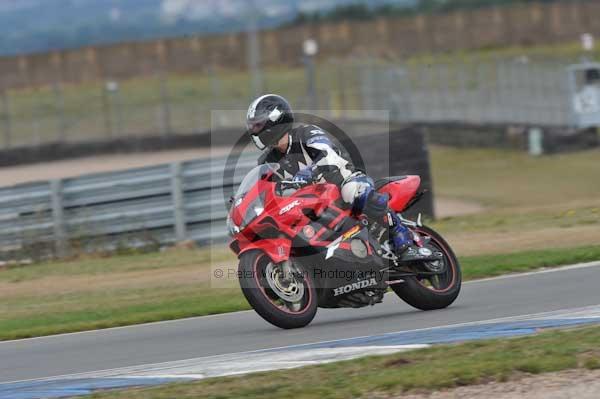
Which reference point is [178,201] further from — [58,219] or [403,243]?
[403,243]

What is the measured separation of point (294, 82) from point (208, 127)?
14308 millimetres

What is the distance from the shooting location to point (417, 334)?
7961 mm

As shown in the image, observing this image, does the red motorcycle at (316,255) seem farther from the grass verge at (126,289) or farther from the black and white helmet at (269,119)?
the grass verge at (126,289)

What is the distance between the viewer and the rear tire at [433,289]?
355 inches

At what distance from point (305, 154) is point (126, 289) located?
487 centimetres

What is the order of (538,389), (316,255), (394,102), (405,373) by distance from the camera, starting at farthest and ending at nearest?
1. (394,102)
2. (316,255)
3. (405,373)
4. (538,389)

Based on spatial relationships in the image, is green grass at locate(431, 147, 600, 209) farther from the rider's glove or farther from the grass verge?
the rider's glove

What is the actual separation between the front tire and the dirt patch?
7.12 feet

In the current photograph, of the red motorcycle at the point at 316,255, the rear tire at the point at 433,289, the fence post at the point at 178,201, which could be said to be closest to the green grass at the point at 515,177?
the fence post at the point at 178,201

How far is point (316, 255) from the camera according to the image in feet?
28.0

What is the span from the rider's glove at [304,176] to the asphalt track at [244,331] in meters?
1.10

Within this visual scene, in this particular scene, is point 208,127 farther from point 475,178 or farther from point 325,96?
point 475,178

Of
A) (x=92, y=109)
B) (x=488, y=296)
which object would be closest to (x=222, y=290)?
(x=488, y=296)

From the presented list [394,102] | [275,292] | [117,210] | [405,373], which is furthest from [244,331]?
[394,102]
